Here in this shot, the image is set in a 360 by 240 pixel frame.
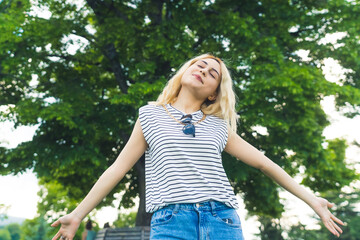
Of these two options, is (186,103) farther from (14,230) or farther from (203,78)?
(14,230)

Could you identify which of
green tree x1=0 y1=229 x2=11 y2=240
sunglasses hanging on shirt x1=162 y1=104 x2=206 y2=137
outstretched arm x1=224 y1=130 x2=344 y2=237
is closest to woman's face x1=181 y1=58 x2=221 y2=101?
sunglasses hanging on shirt x1=162 y1=104 x2=206 y2=137

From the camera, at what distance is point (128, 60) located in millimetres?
12062

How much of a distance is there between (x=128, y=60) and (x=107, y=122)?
1.99 meters

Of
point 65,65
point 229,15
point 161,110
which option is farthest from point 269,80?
point 161,110

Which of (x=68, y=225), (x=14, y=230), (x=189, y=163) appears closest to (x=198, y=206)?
(x=189, y=163)

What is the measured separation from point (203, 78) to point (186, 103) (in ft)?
0.71

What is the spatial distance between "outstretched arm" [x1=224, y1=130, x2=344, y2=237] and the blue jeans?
0.59 meters

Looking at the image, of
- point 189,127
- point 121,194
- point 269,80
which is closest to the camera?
point 189,127

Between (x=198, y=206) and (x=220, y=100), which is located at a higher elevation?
(x=220, y=100)

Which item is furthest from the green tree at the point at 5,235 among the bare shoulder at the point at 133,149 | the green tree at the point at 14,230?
the bare shoulder at the point at 133,149

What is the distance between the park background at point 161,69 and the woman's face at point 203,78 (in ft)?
22.7

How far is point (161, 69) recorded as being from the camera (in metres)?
12.0

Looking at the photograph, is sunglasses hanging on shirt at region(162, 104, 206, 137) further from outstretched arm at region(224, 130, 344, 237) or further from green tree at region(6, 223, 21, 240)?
green tree at region(6, 223, 21, 240)

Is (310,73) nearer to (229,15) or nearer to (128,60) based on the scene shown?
(229,15)
